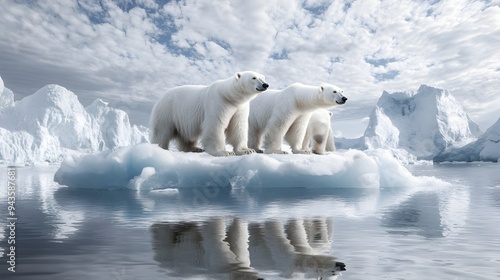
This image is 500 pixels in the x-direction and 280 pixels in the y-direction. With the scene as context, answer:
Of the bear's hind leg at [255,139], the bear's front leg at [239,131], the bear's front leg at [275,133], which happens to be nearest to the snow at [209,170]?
the bear's front leg at [239,131]

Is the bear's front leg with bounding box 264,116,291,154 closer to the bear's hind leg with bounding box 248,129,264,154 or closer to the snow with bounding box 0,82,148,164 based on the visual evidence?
the bear's hind leg with bounding box 248,129,264,154

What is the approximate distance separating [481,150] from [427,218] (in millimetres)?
69592

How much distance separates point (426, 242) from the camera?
4.77 m

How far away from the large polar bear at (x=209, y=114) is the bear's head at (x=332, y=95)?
2.32 meters

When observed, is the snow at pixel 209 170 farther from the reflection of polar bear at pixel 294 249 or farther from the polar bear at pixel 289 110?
the reflection of polar bear at pixel 294 249

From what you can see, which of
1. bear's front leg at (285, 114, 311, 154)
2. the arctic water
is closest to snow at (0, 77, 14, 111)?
bear's front leg at (285, 114, 311, 154)

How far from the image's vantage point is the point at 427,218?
6.97 metres

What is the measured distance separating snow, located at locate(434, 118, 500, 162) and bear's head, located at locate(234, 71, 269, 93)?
64892mm

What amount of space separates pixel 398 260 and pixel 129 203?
6.47 metres

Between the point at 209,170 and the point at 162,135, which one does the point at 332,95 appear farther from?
the point at 162,135

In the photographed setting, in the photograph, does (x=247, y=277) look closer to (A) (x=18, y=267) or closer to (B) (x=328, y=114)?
(A) (x=18, y=267)

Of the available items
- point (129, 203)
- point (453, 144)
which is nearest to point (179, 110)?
point (129, 203)

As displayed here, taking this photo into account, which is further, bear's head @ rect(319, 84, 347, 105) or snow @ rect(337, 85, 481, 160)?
snow @ rect(337, 85, 481, 160)

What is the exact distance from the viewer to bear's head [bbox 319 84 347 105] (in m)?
12.4
